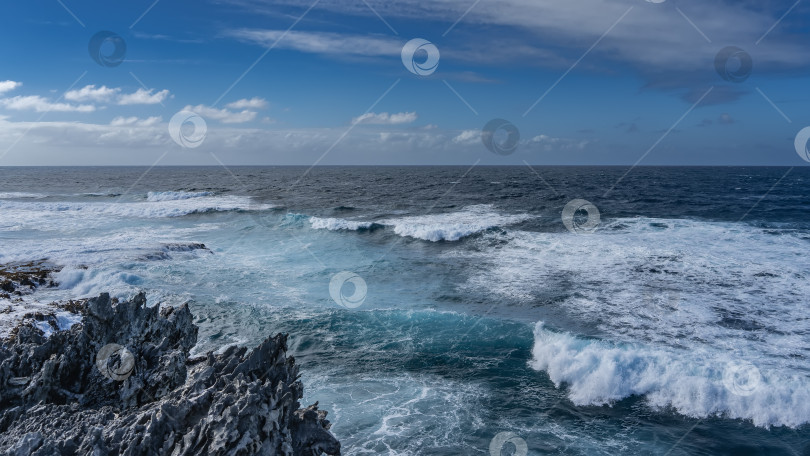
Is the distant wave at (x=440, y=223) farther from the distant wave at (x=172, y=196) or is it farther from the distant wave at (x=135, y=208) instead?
the distant wave at (x=172, y=196)

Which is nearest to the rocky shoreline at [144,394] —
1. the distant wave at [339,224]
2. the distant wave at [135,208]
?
the distant wave at [339,224]

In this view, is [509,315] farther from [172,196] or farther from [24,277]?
[172,196]

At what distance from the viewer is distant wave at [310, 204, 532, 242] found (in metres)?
42.8

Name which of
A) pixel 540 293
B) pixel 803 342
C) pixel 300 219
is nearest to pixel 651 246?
pixel 540 293

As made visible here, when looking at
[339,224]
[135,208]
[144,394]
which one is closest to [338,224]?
[339,224]

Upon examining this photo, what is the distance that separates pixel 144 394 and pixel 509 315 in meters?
16.6

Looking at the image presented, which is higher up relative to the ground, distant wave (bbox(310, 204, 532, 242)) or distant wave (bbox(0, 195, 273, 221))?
distant wave (bbox(310, 204, 532, 242))

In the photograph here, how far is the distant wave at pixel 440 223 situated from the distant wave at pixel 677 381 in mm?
24074

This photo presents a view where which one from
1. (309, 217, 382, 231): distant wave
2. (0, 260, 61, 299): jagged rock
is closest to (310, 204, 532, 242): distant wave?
(309, 217, 382, 231): distant wave

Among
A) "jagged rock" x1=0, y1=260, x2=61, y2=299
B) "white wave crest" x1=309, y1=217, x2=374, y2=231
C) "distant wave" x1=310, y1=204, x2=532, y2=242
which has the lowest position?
"jagged rock" x1=0, y1=260, x2=61, y2=299

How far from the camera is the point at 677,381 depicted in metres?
16.2

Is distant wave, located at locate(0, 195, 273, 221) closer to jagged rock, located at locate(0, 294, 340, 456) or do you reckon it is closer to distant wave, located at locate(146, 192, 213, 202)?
distant wave, located at locate(146, 192, 213, 202)

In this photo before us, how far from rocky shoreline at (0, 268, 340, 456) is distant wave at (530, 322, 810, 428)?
434 inches

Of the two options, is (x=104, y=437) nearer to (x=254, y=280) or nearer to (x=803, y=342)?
(x=254, y=280)
